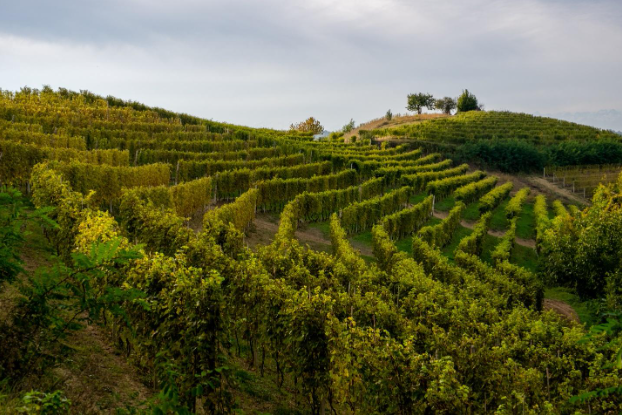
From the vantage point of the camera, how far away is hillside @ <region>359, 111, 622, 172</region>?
7800 cm

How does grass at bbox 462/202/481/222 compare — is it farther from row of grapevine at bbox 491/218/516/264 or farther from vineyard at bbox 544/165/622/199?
vineyard at bbox 544/165/622/199

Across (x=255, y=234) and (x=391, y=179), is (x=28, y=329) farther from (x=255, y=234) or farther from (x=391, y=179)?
(x=391, y=179)

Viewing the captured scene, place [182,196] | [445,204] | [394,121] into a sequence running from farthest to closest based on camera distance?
[394,121], [445,204], [182,196]

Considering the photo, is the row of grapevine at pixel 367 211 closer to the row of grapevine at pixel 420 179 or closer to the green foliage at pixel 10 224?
the row of grapevine at pixel 420 179

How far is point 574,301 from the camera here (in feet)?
96.6

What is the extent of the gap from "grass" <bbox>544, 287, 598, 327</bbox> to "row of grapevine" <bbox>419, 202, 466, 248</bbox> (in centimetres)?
841

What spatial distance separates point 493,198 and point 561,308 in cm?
2641

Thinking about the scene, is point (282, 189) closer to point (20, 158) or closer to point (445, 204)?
point (20, 158)

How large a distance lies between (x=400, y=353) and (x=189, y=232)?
9.91 m

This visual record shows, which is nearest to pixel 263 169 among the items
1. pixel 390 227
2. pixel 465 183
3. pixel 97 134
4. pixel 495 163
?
pixel 390 227

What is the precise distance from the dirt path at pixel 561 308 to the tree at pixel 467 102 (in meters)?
113

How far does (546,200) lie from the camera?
207 ft

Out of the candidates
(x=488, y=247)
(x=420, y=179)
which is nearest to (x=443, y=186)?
(x=420, y=179)

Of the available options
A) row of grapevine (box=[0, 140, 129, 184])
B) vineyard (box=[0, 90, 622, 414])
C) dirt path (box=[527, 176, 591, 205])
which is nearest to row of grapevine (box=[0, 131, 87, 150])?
vineyard (box=[0, 90, 622, 414])
